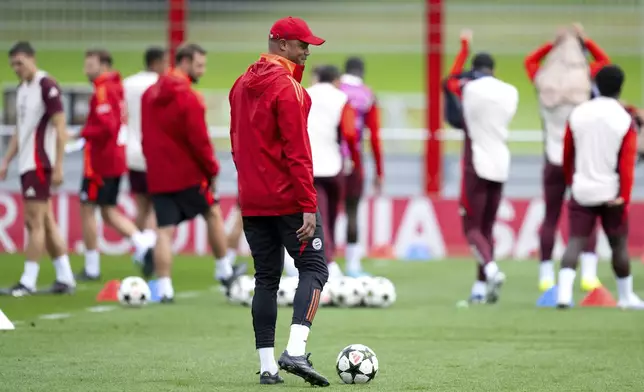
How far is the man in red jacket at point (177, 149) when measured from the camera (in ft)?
41.8

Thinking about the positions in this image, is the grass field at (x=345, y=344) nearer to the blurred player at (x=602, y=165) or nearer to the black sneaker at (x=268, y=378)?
the black sneaker at (x=268, y=378)

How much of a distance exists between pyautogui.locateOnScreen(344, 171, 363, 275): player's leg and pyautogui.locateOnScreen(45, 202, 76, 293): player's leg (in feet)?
11.2

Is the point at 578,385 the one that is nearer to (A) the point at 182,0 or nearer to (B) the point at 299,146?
(B) the point at 299,146

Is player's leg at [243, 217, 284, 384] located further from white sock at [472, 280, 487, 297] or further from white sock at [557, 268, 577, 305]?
white sock at [472, 280, 487, 297]

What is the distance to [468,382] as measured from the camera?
835cm

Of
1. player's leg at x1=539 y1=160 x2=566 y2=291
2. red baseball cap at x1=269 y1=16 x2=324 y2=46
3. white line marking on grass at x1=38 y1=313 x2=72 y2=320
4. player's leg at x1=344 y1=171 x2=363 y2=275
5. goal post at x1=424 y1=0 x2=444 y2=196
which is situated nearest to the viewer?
red baseball cap at x1=269 y1=16 x2=324 y2=46

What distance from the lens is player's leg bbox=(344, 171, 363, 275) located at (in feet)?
52.6

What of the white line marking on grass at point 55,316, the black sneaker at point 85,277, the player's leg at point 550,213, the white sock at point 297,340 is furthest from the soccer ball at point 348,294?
the white sock at point 297,340

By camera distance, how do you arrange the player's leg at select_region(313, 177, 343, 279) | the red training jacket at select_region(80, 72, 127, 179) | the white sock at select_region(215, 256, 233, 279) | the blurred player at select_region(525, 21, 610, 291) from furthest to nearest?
the red training jacket at select_region(80, 72, 127, 179) → the player's leg at select_region(313, 177, 343, 279) → the blurred player at select_region(525, 21, 610, 291) → the white sock at select_region(215, 256, 233, 279)

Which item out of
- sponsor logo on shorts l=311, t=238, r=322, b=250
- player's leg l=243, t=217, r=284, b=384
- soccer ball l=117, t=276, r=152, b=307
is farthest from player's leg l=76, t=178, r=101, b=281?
sponsor logo on shorts l=311, t=238, r=322, b=250

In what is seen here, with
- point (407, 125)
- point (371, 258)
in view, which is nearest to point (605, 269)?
point (371, 258)

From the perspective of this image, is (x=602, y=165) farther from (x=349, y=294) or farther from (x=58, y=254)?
(x=58, y=254)

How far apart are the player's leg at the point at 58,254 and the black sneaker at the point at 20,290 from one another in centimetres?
27

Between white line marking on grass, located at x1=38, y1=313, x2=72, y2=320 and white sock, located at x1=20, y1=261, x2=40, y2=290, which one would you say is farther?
white sock, located at x1=20, y1=261, x2=40, y2=290
